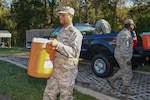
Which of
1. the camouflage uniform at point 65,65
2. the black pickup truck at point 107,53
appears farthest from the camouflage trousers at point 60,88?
the black pickup truck at point 107,53

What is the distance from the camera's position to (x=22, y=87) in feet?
21.4

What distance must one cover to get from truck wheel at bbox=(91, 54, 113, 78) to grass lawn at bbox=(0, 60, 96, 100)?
1825 millimetres

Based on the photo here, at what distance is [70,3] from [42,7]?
3.74 m

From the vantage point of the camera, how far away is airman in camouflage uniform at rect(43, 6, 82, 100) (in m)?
3.76

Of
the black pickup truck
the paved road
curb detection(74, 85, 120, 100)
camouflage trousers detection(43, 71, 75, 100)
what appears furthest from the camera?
the black pickup truck

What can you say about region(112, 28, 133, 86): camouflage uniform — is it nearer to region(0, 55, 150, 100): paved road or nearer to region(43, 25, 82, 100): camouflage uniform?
region(0, 55, 150, 100): paved road

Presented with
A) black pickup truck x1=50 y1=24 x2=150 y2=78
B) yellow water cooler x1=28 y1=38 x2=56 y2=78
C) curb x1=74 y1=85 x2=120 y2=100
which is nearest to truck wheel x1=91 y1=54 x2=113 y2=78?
black pickup truck x1=50 y1=24 x2=150 y2=78

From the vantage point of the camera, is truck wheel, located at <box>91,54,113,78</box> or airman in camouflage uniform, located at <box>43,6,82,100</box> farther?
truck wheel, located at <box>91,54,113,78</box>

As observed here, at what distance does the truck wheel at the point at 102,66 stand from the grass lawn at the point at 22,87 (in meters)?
1.83

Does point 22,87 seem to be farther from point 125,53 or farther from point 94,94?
point 125,53

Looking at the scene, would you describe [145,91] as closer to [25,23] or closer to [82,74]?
[82,74]

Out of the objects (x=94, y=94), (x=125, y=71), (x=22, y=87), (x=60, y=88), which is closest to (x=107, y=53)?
(x=125, y=71)

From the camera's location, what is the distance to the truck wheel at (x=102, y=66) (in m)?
7.79

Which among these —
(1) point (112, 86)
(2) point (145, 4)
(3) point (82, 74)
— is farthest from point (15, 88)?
(2) point (145, 4)
